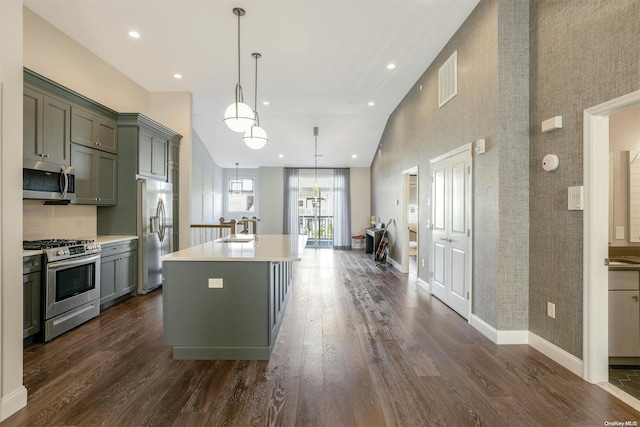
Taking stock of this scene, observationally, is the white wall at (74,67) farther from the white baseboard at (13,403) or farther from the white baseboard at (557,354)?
the white baseboard at (557,354)

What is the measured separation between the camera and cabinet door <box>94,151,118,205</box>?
4.34 meters

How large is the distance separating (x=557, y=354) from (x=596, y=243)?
1.03m

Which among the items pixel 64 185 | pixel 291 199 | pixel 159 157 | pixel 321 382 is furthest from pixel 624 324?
pixel 291 199

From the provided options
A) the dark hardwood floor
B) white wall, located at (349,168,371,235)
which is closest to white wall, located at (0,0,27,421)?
the dark hardwood floor

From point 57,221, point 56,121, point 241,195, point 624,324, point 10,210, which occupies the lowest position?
point 624,324

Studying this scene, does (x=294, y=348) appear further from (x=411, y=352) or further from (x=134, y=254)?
(x=134, y=254)

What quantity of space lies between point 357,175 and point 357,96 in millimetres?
4824

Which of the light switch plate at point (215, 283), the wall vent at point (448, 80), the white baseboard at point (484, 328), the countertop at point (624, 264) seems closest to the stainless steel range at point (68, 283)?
the light switch plate at point (215, 283)

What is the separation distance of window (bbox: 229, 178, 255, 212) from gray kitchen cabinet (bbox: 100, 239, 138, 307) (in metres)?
6.96

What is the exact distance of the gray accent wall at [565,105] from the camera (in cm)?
218

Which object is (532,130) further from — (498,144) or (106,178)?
(106,178)

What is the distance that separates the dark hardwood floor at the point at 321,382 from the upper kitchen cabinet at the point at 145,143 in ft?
7.68

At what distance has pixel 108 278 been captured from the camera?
4.10 meters

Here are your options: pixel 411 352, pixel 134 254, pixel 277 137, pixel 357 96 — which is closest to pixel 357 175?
pixel 277 137
